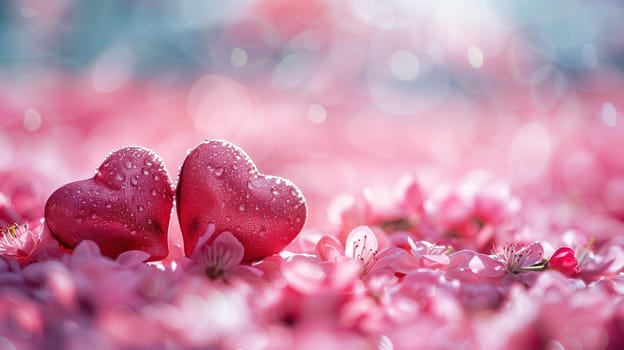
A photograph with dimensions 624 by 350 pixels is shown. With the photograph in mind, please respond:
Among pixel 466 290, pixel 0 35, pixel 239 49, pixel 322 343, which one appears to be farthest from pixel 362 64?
pixel 322 343

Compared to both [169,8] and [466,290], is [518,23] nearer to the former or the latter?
[169,8]

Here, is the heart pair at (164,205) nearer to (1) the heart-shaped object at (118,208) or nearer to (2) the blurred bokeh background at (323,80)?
(1) the heart-shaped object at (118,208)

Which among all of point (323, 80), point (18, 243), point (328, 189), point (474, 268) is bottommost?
point (18, 243)

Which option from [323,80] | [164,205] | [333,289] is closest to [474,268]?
[333,289]

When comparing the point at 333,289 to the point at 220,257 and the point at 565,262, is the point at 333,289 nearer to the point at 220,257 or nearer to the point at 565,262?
the point at 220,257

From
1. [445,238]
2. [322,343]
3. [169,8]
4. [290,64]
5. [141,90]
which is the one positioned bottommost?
[322,343]

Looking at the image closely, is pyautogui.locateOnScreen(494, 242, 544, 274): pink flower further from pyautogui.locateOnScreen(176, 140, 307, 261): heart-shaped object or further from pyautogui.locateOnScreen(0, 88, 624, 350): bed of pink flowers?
pyautogui.locateOnScreen(176, 140, 307, 261): heart-shaped object

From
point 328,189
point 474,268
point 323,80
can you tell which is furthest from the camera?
point 323,80
